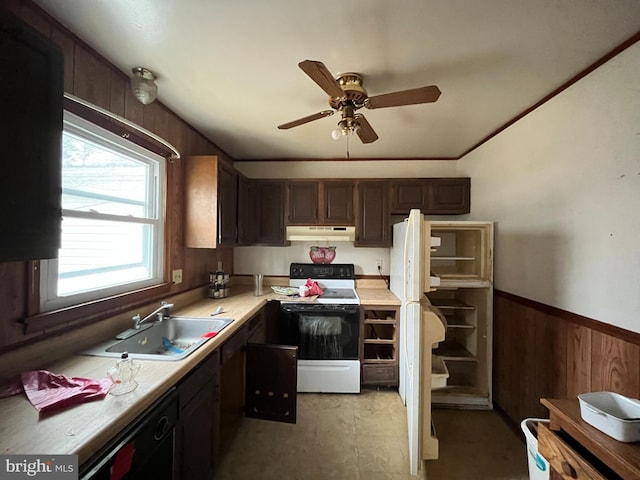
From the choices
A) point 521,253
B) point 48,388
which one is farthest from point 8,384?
point 521,253

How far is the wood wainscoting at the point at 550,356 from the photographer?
132 cm

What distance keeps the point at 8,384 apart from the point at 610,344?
2685 mm

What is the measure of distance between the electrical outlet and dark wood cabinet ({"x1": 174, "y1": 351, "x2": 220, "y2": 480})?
0.88 metres

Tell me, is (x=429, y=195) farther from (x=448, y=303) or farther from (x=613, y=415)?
(x=613, y=415)

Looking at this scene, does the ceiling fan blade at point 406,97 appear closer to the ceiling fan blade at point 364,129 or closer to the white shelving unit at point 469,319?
Answer: the ceiling fan blade at point 364,129

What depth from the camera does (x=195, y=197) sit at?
7.29 ft

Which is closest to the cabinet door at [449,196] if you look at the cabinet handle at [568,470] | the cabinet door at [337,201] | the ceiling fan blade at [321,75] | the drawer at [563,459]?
the cabinet door at [337,201]

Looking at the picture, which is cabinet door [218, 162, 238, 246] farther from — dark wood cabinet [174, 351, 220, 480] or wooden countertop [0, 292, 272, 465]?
wooden countertop [0, 292, 272, 465]

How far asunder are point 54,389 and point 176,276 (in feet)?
3.99

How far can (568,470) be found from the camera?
102 centimetres

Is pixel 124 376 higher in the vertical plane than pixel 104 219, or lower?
lower

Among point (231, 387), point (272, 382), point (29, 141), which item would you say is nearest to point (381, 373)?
point (272, 382)

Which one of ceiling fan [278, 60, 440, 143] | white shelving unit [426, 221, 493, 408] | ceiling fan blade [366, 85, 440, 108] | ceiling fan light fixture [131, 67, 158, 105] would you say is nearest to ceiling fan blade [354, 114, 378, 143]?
ceiling fan [278, 60, 440, 143]

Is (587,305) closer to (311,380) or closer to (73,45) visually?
(311,380)
